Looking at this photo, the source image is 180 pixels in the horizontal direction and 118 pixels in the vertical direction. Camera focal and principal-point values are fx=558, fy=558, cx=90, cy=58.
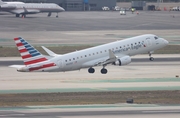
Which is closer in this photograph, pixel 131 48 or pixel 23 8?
pixel 131 48

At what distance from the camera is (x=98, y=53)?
216 ft

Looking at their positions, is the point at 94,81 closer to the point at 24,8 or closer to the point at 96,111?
the point at 96,111

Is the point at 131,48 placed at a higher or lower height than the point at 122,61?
higher

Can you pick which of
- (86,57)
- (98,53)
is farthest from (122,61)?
(86,57)

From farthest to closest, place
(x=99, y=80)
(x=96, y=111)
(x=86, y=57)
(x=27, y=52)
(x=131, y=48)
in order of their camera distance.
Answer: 1. (x=131, y=48)
2. (x=86, y=57)
3. (x=99, y=80)
4. (x=27, y=52)
5. (x=96, y=111)

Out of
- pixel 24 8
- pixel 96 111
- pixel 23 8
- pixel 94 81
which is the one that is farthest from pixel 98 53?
pixel 23 8

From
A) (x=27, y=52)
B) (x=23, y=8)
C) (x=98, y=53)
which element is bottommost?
(x=23, y=8)

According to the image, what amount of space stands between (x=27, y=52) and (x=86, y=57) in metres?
9.09

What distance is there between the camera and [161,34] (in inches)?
4774

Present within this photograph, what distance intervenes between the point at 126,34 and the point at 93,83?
65.2 metres

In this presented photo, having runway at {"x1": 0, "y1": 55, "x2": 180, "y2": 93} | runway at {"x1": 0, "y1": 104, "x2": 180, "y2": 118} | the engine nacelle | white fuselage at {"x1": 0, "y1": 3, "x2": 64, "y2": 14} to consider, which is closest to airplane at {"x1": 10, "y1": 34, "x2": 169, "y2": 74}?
the engine nacelle

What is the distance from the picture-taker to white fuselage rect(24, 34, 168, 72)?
62.9 meters

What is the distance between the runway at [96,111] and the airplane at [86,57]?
50.0 feet

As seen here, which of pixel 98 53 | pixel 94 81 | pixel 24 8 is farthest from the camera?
pixel 24 8
